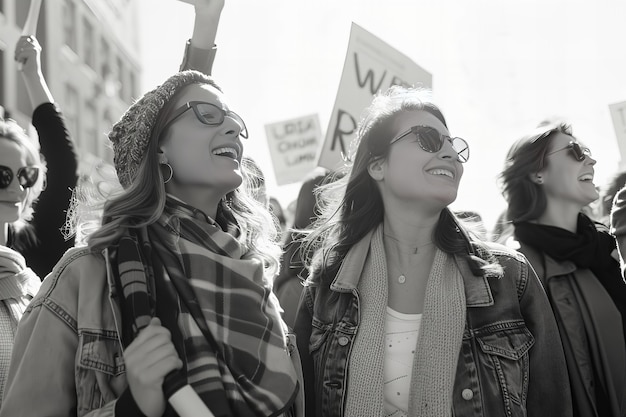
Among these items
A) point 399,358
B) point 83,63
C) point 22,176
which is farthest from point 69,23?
point 399,358

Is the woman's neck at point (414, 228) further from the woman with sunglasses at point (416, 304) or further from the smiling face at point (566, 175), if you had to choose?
the smiling face at point (566, 175)

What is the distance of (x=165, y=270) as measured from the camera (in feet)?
7.74

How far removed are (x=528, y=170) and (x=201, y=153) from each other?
6.52ft

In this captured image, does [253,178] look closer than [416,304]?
No

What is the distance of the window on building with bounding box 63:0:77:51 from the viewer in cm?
2473

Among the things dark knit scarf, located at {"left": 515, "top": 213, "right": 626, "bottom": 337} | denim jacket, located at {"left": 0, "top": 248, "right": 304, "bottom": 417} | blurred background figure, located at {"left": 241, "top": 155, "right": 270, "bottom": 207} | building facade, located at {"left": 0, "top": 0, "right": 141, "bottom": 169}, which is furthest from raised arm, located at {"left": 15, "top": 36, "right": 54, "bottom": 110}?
building facade, located at {"left": 0, "top": 0, "right": 141, "bottom": 169}

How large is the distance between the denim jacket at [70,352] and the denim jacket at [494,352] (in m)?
0.92

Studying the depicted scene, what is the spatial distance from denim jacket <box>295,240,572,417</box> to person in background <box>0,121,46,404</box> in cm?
104

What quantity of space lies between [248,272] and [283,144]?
6002 mm

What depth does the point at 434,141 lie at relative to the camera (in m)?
3.14

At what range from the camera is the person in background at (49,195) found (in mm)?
3475

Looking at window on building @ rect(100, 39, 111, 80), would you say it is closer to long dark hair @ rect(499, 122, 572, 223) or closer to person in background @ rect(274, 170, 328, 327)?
person in background @ rect(274, 170, 328, 327)

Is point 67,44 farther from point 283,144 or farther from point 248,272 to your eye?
point 248,272

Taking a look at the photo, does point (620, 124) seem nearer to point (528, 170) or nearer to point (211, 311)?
point (528, 170)
